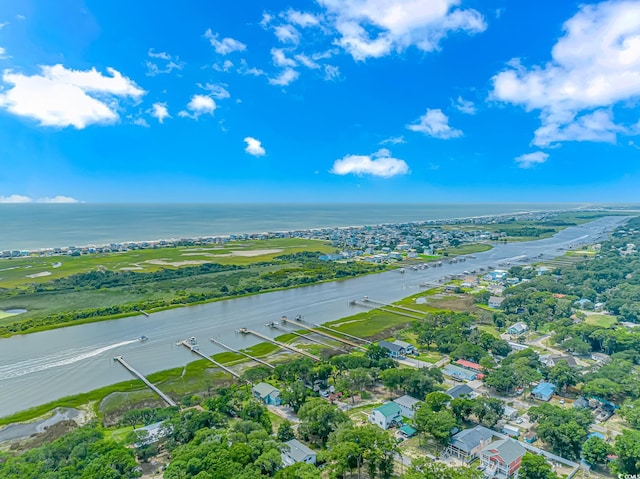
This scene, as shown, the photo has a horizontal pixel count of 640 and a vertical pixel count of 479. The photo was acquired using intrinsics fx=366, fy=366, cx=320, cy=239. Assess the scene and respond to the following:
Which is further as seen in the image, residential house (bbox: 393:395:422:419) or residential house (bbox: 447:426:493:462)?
residential house (bbox: 393:395:422:419)

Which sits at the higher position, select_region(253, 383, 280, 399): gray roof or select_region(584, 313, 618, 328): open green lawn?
select_region(253, 383, 280, 399): gray roof

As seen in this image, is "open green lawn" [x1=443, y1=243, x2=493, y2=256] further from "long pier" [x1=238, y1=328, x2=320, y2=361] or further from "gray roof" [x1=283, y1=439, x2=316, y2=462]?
"gray roof" [x1=283, y1=439, x2=316, y2=462]

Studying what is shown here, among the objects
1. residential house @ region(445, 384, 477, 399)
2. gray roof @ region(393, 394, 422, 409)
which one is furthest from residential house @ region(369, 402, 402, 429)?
residential house @ region(445, 384, 477, 399)

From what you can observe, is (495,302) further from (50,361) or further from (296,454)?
(50,361)

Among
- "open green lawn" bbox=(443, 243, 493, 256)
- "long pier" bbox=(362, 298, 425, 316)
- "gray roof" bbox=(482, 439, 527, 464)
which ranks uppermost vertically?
"open green lawn" bbox=(443, 243, 493, 256)

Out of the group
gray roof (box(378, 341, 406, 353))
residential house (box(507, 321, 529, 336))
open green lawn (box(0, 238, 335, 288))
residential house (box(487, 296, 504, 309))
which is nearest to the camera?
gray roof (box(378, 341, 406, 353))

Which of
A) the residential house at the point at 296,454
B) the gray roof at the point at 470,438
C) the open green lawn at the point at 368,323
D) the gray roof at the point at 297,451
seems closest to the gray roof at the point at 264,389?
the gray roof at the point at 297,451

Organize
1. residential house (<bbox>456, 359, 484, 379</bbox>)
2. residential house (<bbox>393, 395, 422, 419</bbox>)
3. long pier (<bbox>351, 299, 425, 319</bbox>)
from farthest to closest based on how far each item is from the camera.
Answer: long pier (<bbox>351, 299, 425, 319</bbox>), residential house (<bbox>456, 359, 484, 379</bbox>), residential house (<bbox>393, 395, 422, 419</bbox>)
